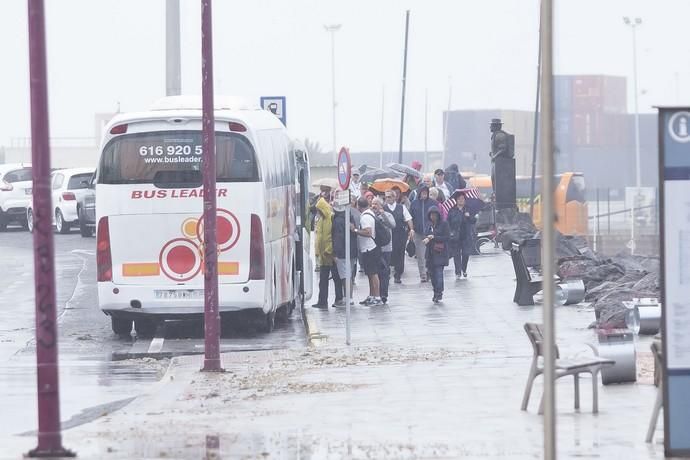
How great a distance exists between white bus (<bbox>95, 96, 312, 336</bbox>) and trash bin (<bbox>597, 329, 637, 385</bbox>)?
819 centimetres

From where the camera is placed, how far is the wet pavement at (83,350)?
48.4ft

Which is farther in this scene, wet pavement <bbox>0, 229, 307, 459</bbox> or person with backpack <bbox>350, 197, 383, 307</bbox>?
person with backpack <bbox>350, 197, 383, 307</bbox>

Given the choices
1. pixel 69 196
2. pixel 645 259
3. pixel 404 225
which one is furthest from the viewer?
pixel 69 196

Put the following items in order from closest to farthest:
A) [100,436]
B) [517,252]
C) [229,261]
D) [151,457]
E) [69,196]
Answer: [151,457] → [100,436] → [229,261] → [517,252] → [69,196]

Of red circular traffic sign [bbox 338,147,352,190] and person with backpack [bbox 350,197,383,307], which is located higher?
red circular traffic sign [bbox 338,147,352,190]

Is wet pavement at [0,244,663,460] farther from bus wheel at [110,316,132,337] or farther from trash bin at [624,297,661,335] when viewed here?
bus wheel at [110,316,132,337]

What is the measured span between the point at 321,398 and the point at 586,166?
224 ft

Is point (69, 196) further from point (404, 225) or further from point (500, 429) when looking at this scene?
point (500, 429)

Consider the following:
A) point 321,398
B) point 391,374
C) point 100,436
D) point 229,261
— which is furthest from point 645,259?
point 100,436

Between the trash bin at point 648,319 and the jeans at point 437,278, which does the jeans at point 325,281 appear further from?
the trash bin at point 648,319

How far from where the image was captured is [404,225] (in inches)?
1180

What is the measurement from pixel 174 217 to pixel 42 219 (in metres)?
11.5

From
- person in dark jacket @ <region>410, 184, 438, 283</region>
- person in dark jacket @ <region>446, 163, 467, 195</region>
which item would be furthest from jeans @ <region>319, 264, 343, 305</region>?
person in dark jacket @ <region>446, 163, 467, 195</region>

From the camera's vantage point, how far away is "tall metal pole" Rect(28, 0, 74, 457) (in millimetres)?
10633
